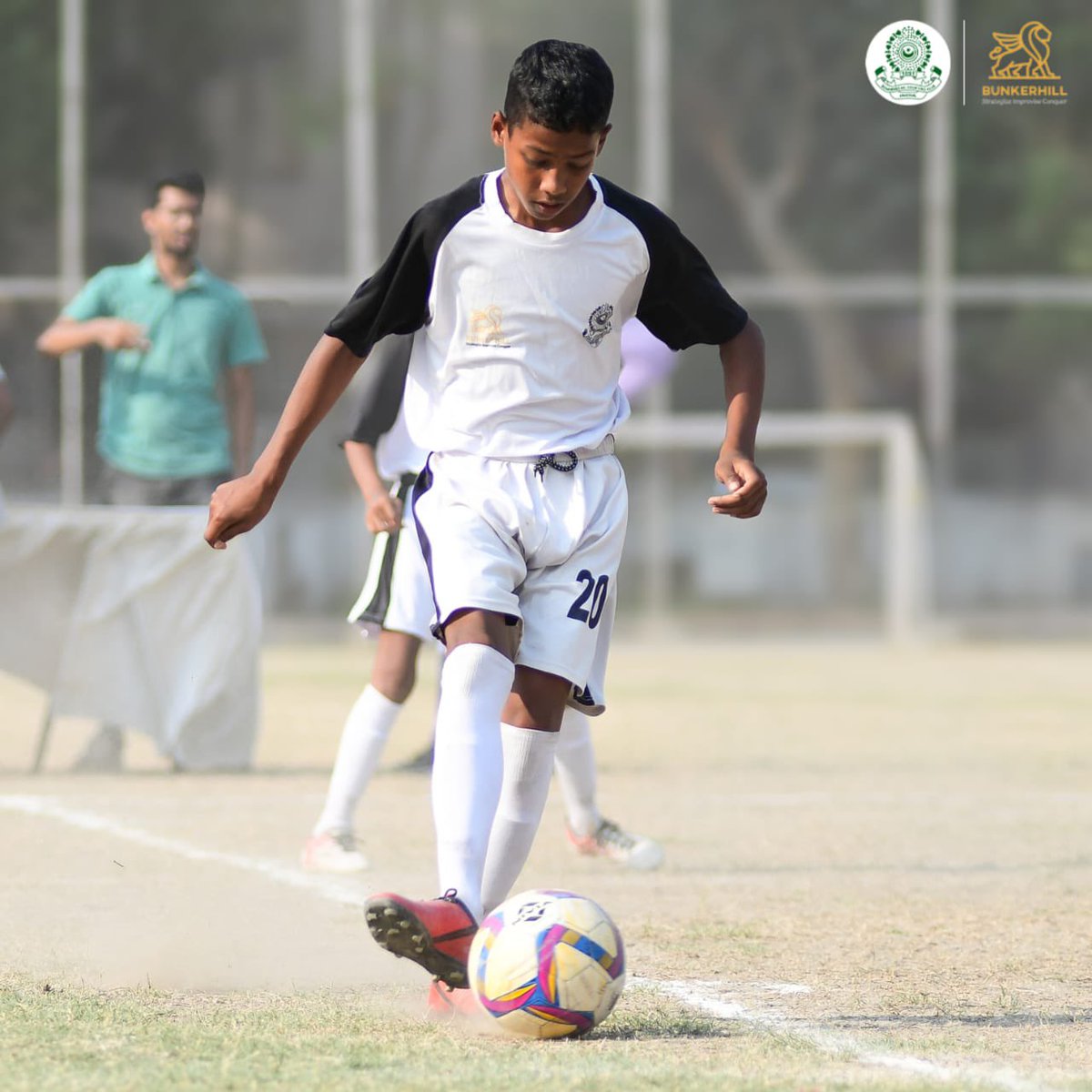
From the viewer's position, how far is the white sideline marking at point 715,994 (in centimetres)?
362

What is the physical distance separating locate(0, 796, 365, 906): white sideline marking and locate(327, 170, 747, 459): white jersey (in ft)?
5.73

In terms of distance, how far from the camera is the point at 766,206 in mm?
18609

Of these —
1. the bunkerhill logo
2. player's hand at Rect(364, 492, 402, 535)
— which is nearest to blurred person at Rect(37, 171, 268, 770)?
player's hand at Rect(364, 492, 402, 535)

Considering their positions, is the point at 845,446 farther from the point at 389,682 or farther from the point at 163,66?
the point at 389,682

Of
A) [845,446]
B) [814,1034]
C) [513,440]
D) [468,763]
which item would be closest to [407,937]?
[468,763]

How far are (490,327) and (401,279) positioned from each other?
0.67ft

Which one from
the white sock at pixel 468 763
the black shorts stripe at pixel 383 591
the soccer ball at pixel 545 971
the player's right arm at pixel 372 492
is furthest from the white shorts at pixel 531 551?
Result: the black shorts stripe at pixel 383 591

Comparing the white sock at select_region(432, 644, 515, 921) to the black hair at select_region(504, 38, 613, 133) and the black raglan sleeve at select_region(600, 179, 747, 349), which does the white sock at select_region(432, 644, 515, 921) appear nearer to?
the black raglan sleeve at select_region(600, 179, 747, 349)

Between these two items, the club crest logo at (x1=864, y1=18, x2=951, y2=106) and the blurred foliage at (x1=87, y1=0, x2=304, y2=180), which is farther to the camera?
the blurred foliage at (x1=87, y1=0, x2=304, y2=180)

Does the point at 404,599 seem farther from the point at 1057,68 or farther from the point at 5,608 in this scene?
the point at 1057,68

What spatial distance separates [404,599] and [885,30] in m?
12.9

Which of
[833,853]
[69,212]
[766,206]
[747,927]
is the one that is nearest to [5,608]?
[833,853]

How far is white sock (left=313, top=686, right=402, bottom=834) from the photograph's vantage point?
20.6 feet

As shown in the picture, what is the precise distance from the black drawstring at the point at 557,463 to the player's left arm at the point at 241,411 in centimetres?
473
